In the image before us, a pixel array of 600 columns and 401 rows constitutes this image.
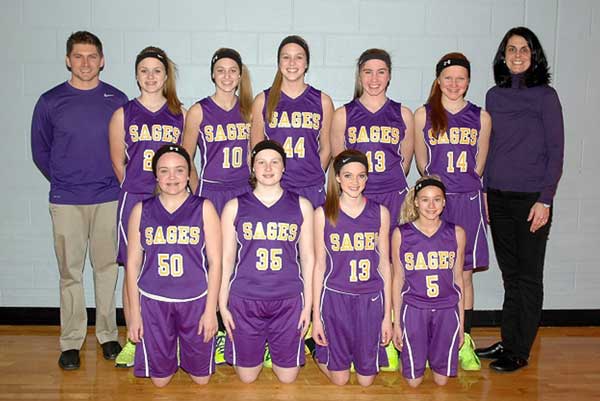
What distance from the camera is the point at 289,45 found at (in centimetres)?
355

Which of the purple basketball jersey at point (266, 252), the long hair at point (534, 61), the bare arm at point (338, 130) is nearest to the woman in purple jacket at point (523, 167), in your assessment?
the long hair at point (534, 61)

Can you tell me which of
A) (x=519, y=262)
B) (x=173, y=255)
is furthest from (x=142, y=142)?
(x=519, y=262)

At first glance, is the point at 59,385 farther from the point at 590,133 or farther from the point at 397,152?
the point at 590,133

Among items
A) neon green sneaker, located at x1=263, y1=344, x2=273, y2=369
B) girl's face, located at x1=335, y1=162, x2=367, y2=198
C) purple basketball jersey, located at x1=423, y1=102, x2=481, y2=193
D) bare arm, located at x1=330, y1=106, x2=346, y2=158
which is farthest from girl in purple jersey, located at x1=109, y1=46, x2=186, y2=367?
purple basketball jersey, located at x1=423, y1=102, x2=481, y2=193

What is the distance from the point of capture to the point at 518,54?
356 cm

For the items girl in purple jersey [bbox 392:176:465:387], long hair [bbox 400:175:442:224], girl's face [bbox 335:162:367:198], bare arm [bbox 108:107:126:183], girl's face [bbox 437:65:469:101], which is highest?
girl's face [bbox 437:65:469:101]

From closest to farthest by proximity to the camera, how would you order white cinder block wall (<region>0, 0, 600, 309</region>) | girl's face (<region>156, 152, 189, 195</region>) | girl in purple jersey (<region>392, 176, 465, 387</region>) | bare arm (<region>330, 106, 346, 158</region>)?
girl's face (<region>156, 152, 189, 195</region>) → girl in purple jersey (<region>392, 176, 465, 387</region>) → bare arm (<region>330, 106, 346, 158</region>) → white cinder block wall (<region>0, 0, 600, 309</region>)

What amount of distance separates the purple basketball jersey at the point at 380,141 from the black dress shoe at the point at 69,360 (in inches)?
75.0

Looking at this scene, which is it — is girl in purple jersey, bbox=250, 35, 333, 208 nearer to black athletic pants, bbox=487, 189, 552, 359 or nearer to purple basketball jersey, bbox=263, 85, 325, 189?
purple basketball jersey, bbox=263, 85, 325, 189

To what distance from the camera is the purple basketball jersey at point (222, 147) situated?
11.7 feet

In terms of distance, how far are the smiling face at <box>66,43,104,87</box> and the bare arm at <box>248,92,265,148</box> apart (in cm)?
96

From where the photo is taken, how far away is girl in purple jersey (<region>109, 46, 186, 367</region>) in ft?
11.5

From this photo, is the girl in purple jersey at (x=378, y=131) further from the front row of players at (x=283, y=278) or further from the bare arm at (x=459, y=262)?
the bare arm at (x=459, y=262)

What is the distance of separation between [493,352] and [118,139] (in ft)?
8.30
